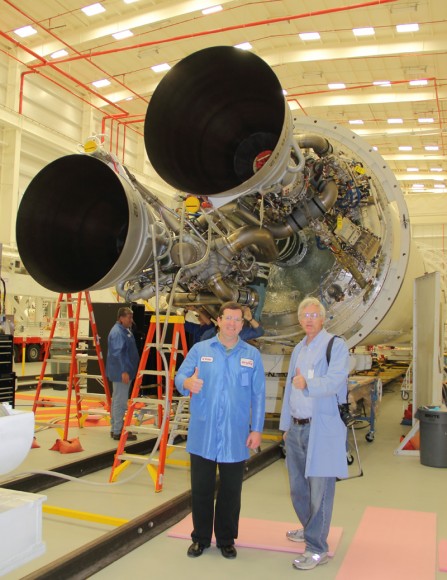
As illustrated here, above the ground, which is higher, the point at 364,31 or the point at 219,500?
the point at 364,31

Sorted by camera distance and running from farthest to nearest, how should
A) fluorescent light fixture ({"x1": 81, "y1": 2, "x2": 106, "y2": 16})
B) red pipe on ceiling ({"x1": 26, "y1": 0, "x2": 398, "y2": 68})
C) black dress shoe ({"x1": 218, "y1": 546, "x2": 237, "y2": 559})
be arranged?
fluorescent light fixture ({"x1": 81, "y1": 2, "x2": 106, "y2": 16}) < red pipe on ceiling ({"x1": 26, "y1": 0, "x2": 398, "y2": 68}) < black dress shoe ({"x1": 218, "y1": 546, "x2": 237, "y2": 559})

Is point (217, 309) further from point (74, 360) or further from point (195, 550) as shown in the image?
point (195, 550)

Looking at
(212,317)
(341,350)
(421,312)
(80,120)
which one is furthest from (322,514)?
(80,120)

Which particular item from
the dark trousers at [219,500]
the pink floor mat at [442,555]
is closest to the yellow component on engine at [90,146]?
the dark trousers at [219,500]

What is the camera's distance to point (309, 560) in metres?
3.01

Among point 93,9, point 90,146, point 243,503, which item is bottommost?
point 243,503

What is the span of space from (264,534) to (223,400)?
0.90 meters

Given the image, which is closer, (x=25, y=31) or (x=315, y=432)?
(x=315, y=432)

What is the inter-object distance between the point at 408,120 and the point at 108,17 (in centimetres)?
918

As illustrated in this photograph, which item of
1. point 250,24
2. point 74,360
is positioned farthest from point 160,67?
point 74,360

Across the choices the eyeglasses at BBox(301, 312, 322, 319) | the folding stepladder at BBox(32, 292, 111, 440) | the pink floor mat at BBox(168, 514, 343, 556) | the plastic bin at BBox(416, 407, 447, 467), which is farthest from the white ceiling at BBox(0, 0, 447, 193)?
the pink floor mat at BBox(168, 514, 343, 556)

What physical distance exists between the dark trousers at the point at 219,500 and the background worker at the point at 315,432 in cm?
33

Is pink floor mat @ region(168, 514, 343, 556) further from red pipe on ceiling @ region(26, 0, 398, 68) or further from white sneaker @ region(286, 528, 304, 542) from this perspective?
red pipe on ceiling @ region(26, 0, 398, 68)

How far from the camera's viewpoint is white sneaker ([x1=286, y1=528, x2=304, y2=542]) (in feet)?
10.9
